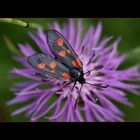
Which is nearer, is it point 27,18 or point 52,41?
point 52,41

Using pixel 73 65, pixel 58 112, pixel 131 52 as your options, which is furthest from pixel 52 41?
pixel 131 52

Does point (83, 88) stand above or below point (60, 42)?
below

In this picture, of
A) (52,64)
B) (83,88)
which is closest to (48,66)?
(52,64)

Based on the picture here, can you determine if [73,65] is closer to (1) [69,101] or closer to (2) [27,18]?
(1) [69,101]

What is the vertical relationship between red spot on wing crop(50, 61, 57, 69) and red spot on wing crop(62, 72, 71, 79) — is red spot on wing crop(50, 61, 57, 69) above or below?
above

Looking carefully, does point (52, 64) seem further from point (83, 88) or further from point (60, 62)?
point (83, 88)
